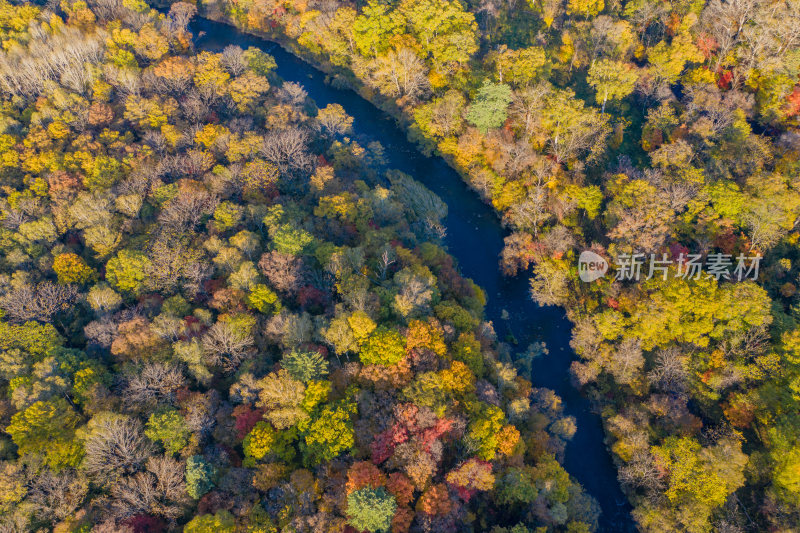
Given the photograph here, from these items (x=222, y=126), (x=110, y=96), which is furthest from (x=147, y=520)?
(x=110, y=96)

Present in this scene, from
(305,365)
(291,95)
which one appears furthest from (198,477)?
(291,95)

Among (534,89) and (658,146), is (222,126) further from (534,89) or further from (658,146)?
(658,146)

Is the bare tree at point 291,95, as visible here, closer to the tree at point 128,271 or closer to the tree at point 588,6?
the tree at point 128,271

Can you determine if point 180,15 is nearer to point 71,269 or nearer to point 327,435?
point 71,269

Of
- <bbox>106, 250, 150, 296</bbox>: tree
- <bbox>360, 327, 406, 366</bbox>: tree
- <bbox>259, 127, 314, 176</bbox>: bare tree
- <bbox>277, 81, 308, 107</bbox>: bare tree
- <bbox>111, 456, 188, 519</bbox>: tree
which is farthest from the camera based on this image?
<bbox>277, 81, 308, 107</bbox>: bare tree

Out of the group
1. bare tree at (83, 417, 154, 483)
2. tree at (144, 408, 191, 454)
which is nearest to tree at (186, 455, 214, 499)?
tree at (144, 408, 191, 454)

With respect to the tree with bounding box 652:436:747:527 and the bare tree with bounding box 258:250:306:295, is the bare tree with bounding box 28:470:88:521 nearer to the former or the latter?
the bare tree with bounding box 258:250:306:295
